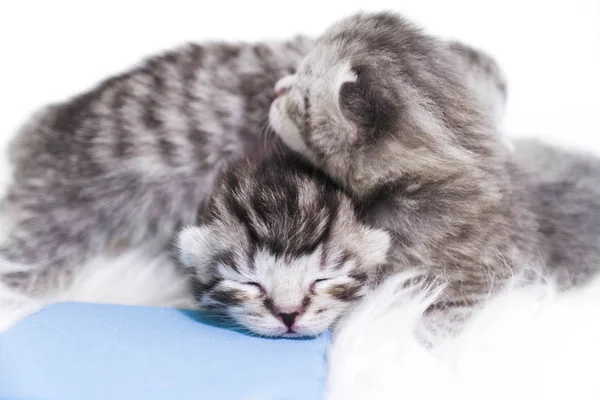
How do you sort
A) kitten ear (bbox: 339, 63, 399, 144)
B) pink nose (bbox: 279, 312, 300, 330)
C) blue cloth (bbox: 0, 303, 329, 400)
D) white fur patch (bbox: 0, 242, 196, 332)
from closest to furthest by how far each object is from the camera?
1. blue cloth (bbox: 0, 303, 329, 400)
2. pink nose (bbox: 279, 312, 300, 330)
3. kitten ear (bbox: 339, 63, 399, 144)
4. white fur patch (bbox: 0, 242, 196, 332)

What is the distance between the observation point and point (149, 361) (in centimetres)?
91

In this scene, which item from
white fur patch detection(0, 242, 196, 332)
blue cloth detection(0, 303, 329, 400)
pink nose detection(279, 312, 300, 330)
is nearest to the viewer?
blue cloth detection(0, 303, 329, 400)

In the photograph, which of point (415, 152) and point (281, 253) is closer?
point (281, 253)

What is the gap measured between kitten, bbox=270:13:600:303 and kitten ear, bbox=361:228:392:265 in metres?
0.04

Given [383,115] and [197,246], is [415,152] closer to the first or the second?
[383,115]

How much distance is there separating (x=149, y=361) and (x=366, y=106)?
0.52 metres

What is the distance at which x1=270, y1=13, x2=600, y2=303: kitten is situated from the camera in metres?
1.09

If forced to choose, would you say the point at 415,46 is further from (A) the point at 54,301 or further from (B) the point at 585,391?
(A) the point at 54,301

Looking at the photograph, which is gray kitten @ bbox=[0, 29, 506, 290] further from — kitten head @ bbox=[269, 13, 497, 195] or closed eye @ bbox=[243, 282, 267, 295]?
closed eye @ bbox=[243, 282, 267, 295]

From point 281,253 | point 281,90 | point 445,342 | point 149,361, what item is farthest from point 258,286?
point 281,90

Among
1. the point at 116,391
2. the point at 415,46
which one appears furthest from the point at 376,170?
the point at 116,391

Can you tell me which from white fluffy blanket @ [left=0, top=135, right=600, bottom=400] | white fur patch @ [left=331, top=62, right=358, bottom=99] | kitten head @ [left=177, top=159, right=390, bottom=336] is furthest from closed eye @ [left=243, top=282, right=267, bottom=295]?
white fur patch @ [left=331, top=62, right=358, bottom=99]

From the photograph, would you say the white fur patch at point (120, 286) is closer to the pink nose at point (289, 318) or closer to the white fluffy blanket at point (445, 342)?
the white fluffy blanket at point (445, 342)

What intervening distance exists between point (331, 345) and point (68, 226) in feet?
2.05
